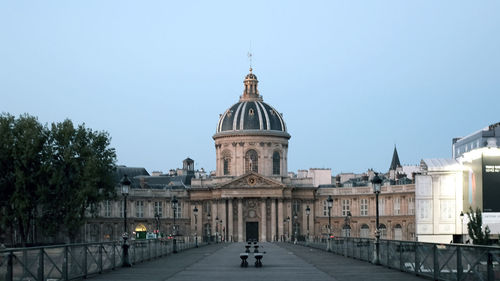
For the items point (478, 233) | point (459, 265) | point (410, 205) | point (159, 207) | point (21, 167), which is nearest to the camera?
point (459, 265)

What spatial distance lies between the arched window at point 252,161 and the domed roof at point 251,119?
12.2 feet

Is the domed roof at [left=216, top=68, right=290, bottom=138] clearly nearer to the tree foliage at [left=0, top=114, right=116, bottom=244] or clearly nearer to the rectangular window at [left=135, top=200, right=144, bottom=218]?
the rectangular window at [left=135, top=200, right=144, bottom=218]

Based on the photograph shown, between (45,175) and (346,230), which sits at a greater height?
(45,175)

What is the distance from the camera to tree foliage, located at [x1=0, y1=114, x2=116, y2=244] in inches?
3371

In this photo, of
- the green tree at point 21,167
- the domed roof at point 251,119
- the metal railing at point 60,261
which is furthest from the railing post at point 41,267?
the domed roof at point 251,119

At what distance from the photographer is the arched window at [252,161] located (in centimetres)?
15038

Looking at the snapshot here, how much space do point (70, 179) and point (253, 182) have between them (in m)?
58.2

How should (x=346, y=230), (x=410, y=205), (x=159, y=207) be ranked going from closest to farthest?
1. (x=410, y=205)
2. (x=159, y=207)
3. (x=346, y=230)

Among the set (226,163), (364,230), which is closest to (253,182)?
(226,163)

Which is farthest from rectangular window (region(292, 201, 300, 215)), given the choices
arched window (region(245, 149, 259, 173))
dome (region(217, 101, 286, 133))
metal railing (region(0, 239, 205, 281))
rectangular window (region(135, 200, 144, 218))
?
metal railing (region(0, 239, 205, 281))

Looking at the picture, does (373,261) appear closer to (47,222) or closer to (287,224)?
(47,222)

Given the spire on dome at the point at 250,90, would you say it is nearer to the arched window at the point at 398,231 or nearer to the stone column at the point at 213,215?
the stone column at the point at 213,215

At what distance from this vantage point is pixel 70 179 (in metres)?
90.1

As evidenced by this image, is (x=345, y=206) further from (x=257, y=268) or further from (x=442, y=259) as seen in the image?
(x=442, y=259)
